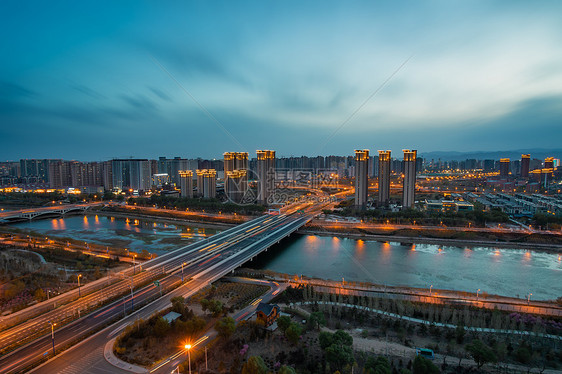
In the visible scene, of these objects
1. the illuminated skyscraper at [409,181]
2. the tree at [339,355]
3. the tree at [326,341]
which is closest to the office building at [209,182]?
the illuminated skyscraper at [409,181]

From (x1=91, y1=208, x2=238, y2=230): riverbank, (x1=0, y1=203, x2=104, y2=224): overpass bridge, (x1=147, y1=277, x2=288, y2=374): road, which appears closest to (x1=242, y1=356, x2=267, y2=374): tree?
(x1=147, y1=277, x2=288, y2=374): road

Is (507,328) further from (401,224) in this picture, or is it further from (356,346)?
(401,224)

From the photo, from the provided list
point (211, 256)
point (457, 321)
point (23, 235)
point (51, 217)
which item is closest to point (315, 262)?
point (211, 256)

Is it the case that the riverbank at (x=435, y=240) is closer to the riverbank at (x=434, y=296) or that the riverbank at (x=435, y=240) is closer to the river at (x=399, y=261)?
the river at (x=399, y=261)

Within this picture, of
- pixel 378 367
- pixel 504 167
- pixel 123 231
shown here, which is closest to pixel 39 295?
pixel 378 367

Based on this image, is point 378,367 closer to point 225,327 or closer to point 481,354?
point 481,354

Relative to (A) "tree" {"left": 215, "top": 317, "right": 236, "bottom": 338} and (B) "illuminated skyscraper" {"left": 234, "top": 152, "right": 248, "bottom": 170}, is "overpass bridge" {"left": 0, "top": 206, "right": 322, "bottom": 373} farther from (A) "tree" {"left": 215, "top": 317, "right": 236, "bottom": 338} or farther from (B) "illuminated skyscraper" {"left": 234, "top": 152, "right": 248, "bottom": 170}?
(B) "illuminated skyscraper" {"left": 234, "top": 152, "right": 248, "bottom": 170}

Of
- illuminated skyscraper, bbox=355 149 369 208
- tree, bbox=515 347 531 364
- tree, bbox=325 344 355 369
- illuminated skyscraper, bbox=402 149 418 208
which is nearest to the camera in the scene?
tree, bbox=325 344 355 369
